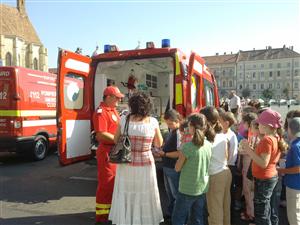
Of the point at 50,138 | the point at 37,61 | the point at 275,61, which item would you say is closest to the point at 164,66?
the point at 50,138

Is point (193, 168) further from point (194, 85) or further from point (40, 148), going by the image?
point (40, 148)

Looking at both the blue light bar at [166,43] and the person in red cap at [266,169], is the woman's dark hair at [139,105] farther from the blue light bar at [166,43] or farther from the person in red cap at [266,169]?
the blue light bar at [166,43]

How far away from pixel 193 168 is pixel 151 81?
20.8 feet

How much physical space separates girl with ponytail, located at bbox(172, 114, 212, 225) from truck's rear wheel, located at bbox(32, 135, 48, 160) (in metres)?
6.44

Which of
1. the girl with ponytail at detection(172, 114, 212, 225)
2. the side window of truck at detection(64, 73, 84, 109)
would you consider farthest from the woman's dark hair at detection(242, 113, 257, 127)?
the side window of truck at detection(64, 73, 84, 109)

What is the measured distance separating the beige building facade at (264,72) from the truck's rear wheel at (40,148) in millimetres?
92161

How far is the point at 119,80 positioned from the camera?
817 cm

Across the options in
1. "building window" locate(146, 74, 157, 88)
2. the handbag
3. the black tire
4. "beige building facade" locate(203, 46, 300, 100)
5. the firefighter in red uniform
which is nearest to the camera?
the handbag

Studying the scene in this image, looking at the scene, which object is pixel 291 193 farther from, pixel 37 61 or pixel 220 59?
pixel 220 59

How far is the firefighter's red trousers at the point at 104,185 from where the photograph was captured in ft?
14.1

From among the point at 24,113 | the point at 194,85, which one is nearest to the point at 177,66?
the point at 194,85

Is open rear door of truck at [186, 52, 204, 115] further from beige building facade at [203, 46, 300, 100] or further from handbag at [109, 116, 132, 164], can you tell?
beige building facade at [203, 46, 300, 100]

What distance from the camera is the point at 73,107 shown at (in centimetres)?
623

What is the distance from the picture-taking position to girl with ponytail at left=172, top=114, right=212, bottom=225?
11.4ft
